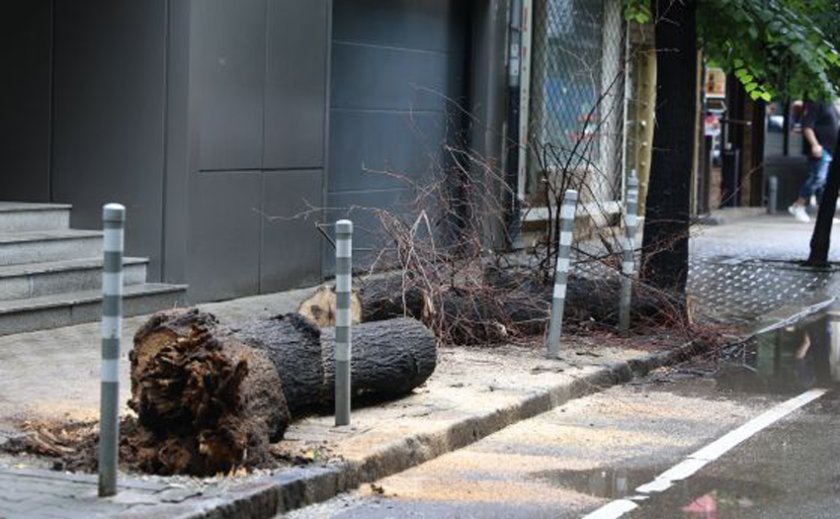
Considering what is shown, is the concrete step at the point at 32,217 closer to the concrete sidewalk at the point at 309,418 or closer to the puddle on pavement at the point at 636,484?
the concrete sidewalk at the point at 309,418

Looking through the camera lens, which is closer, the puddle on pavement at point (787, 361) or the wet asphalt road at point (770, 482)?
the wet asphalt road at point (770, 482)

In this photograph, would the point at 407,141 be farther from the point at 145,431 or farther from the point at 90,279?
the point at 145,431

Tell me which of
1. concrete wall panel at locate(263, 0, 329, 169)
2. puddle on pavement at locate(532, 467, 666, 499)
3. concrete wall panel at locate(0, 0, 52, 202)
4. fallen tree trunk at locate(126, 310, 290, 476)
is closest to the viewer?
fallen tree trunk at locate(126, 310, 290, 476)

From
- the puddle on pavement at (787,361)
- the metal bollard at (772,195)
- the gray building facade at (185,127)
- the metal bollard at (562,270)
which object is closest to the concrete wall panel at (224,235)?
the gray building facade at (185,127)

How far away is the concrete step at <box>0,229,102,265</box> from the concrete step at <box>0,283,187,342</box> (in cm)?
47

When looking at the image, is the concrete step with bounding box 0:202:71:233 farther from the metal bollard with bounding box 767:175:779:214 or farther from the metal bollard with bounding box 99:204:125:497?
the metal bollard with bounding box 767:175:779:214

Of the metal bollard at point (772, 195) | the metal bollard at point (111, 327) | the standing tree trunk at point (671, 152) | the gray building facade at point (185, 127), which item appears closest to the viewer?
the metal bollard at point (111, 327)

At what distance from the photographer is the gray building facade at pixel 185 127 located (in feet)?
39.4

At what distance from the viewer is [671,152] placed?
13.0 meters

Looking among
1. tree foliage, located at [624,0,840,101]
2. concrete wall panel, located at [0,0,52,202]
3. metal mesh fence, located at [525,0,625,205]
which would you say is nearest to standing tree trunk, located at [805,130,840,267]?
metal mesh fence, located at [525,0,625,205]

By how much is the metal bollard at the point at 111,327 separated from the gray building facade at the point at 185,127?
6058mm

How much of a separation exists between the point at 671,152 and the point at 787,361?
247cm

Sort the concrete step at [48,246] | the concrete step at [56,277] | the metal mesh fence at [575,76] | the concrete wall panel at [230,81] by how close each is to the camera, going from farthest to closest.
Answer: the metal mesh fence at [575,76] → the concrete wall panel at [230,81] → the concrete step at [48,246] → the concrete step at [56,277]

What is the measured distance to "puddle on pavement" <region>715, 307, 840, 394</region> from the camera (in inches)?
409
